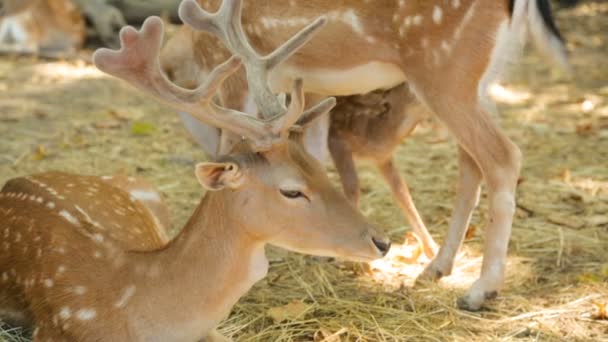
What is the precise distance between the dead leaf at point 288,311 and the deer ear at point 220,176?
0.86m

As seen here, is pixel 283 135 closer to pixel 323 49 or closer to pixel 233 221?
pixel 233 221

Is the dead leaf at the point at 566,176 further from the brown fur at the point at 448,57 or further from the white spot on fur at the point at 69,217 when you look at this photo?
the white spot on fur at the point at 69,217

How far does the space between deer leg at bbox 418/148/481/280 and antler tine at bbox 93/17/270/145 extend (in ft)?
5.04

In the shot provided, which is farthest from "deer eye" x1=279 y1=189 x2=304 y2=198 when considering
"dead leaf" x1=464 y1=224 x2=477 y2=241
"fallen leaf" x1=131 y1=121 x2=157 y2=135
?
"fallen leaf" x1=131 y1=121 x2=157 y2=135

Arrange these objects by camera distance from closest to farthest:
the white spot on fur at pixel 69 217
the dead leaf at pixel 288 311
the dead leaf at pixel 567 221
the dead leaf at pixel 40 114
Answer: the white spot on fur at pixel 69 217
the dead leaf at pixel 288 311
the dead leaf at pixel 567 221
the dead leaf at pixel 40 114

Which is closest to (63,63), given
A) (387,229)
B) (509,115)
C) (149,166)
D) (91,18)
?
(91,18)

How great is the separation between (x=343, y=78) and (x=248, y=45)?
1.00 m

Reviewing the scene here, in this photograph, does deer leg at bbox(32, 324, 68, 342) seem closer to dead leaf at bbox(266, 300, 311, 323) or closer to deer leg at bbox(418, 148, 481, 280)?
dead leaf at bbox(266, 300, 311, 323)

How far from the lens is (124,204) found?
3.90m

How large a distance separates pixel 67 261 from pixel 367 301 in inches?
50.2

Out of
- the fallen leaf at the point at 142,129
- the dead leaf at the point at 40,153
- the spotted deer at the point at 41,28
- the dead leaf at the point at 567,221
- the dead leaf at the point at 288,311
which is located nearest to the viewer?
the dead leaf at the point at 288,311

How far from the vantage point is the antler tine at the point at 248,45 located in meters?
3.14

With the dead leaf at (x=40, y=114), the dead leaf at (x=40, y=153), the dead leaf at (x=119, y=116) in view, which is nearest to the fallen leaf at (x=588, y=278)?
the dead leaf at (x=40, y=153)

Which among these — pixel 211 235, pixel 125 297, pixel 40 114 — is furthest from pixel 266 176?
pixel 40 114
